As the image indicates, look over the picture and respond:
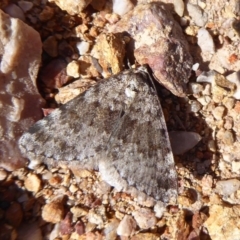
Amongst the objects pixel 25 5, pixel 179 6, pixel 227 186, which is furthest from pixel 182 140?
pixel 25 5

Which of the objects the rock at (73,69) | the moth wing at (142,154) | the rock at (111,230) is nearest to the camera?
the moth wing at (142,154)

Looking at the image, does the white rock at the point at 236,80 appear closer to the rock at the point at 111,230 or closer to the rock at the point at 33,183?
the rock at the point at 111,230

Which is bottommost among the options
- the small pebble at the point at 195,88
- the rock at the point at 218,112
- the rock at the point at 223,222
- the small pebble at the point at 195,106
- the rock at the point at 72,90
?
the rock at the point at 223,222

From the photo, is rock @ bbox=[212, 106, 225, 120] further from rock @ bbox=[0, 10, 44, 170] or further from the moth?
rock @ bbox=[0, 10, 44, 170]

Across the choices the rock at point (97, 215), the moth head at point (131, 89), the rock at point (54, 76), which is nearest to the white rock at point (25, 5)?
the rock at point (54, 76)

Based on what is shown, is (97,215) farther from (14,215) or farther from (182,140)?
(182,140)

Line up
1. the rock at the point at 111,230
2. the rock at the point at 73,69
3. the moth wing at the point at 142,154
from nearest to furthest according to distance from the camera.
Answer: the moth wing at the point at 142,154 < the rock at the point at 111,230 < the rock at the point at 73,69
